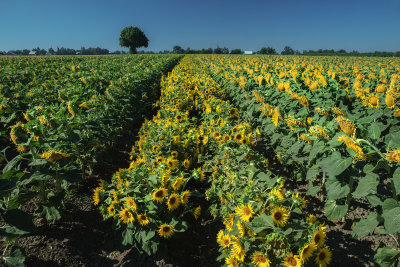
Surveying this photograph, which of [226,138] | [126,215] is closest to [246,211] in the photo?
[126,215]

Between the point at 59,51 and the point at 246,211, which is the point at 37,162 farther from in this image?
the point at 59,51

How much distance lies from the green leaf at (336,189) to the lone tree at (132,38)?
7564cm

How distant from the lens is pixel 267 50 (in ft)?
243

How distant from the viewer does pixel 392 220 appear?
1698mm

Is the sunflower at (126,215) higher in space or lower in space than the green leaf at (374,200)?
lower

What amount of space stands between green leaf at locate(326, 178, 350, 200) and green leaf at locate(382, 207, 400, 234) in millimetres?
320

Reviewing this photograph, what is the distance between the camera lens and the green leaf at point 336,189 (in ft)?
6.76

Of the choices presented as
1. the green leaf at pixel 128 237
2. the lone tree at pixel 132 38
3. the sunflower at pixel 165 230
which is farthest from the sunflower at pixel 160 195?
the lone tree at pixel 132 38

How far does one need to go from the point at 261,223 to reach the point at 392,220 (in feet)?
3.16

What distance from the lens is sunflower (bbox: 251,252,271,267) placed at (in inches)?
60.7

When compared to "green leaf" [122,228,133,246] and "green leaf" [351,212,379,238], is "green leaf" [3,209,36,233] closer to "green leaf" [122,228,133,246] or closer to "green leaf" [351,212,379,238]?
"green leaf" [122,228,133,246]

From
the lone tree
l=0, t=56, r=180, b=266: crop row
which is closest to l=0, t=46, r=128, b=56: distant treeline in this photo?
the lone tree

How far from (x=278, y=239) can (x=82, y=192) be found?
3.01 m

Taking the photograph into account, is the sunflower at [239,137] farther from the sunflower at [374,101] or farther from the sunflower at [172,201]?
the sunflower at [374,101]
